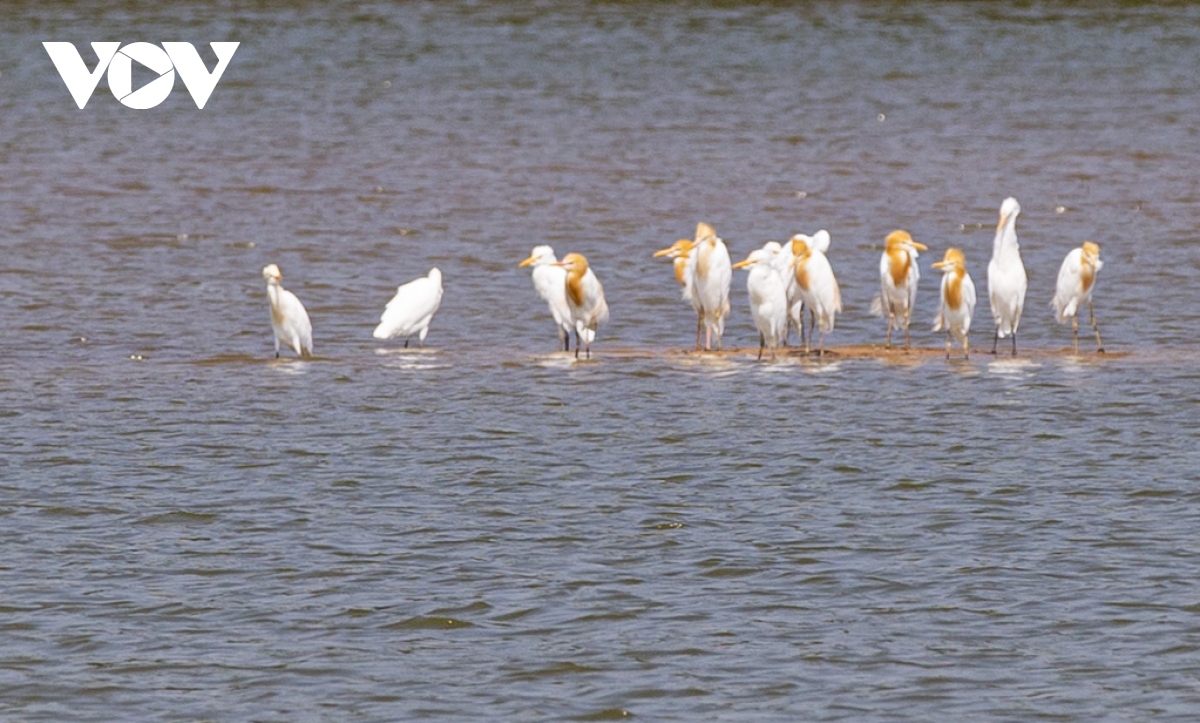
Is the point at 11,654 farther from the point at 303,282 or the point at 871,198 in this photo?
the point at 871,198

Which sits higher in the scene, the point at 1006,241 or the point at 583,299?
the point at 1006,241

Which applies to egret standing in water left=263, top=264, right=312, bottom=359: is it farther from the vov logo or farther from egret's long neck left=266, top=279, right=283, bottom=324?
the vov logo

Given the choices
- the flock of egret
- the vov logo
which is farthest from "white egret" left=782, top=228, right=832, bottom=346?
the vov logo

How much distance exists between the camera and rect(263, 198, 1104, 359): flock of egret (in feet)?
54.1

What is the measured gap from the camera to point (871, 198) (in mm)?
26578

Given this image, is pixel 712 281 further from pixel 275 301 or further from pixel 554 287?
pixel 275 301

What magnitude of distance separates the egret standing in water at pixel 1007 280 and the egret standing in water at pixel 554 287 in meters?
3.34

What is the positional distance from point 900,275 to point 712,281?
57.2 inches

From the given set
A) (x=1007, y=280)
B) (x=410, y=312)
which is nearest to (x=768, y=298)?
(x=1007, y=280)

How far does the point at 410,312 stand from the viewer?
17.4m

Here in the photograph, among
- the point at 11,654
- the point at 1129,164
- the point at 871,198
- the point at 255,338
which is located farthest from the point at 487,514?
the point at 1129,164

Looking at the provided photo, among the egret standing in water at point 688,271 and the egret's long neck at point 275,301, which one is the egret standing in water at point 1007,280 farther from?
the egret's long neck at point 275,301

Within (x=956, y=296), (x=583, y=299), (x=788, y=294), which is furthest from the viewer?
(x=788, y=294)

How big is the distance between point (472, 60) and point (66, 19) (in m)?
12.1
